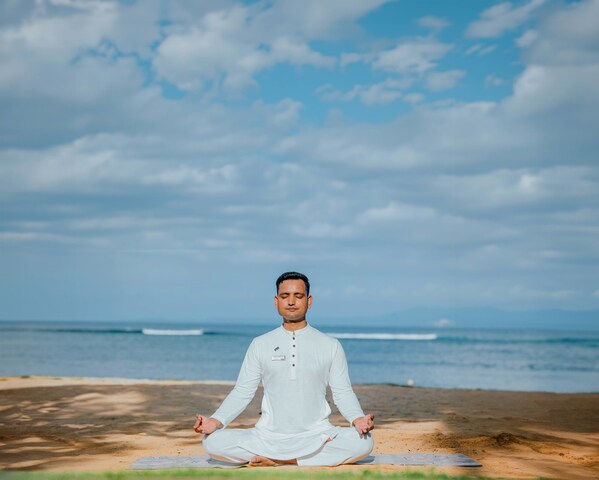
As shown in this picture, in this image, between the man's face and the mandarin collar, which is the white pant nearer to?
the mandarin collar

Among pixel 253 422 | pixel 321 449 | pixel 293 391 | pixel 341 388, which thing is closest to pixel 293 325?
pixel 293 391

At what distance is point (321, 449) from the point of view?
6008mm

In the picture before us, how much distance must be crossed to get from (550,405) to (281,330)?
8.81 m

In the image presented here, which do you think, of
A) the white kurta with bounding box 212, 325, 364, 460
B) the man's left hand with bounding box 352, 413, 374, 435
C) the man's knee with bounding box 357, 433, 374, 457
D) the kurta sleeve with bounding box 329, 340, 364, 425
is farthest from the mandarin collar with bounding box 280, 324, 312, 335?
the man's knee with bounding box 357, 433, 374, 457

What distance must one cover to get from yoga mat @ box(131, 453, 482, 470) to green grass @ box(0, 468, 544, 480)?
1.22 feet

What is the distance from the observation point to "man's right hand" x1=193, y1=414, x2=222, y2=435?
18.4 ft

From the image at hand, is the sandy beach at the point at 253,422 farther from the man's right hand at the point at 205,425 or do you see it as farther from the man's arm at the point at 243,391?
the man's arm at the point at 243,391

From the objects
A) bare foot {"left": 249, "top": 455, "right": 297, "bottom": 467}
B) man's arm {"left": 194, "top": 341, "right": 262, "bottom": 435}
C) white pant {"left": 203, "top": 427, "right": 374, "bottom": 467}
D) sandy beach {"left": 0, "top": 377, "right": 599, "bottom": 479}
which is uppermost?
man's arm {"left": 194, "top": 341, "right": 262, "bottom": 435}

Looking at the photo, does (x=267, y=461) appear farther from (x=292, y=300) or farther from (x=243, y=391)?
(x=292, y=300)

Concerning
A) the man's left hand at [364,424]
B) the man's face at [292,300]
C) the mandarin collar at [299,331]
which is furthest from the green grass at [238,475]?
the man's face at [292,300]

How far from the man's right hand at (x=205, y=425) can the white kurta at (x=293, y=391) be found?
97mm

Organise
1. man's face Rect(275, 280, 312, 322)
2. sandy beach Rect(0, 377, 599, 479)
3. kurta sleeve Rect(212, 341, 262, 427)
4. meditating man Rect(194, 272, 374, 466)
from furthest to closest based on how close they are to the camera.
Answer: sandy beach Rect(0, 377, 599, 479), kurta sleeve Rect(212, 341, 262, 427), meditating man Rect(194, 272, 374, 466), man's face Rect(275, 280, 312, 322)

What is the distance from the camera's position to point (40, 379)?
16891 mm

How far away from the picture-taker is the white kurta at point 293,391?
5.87m
